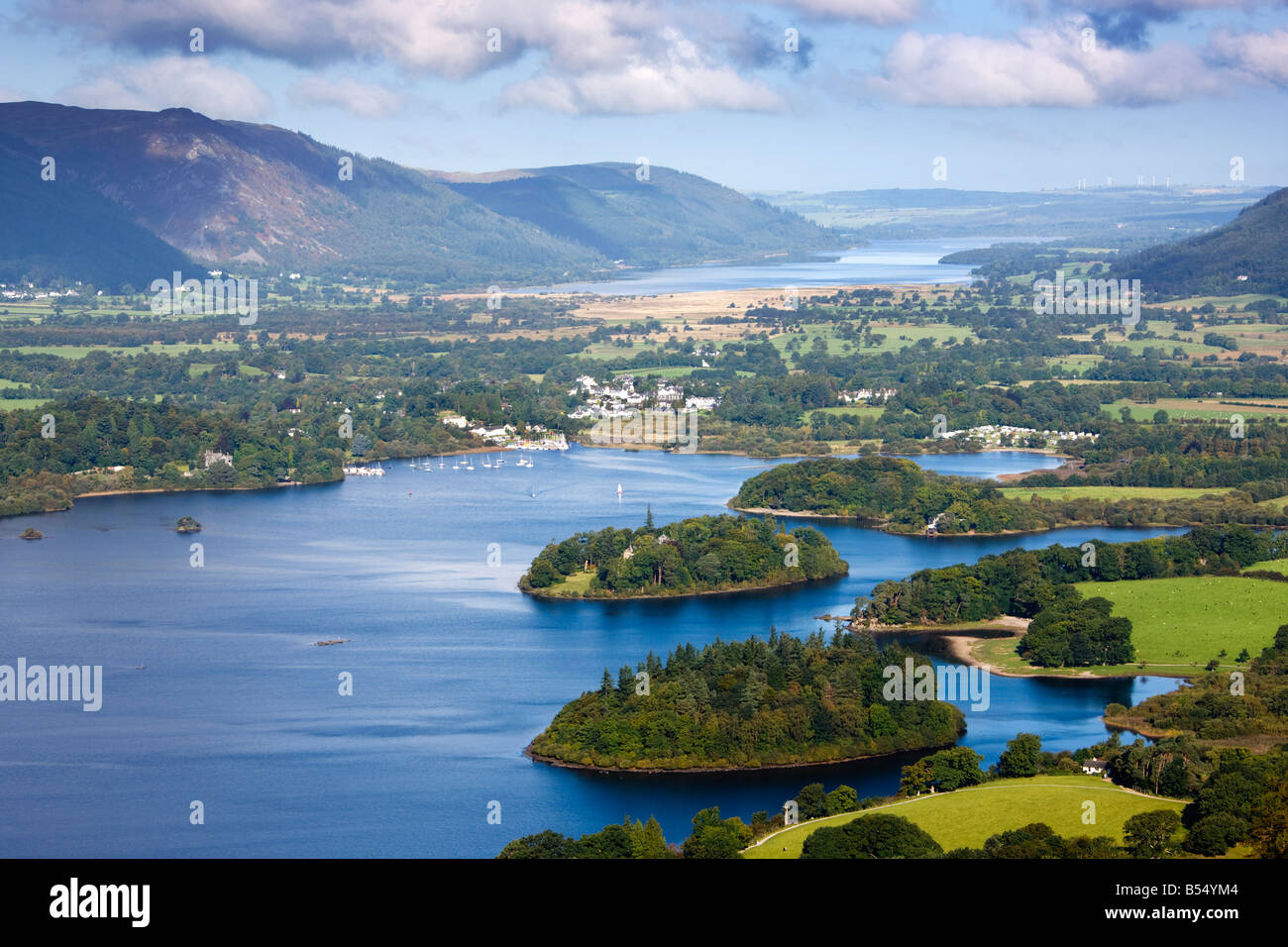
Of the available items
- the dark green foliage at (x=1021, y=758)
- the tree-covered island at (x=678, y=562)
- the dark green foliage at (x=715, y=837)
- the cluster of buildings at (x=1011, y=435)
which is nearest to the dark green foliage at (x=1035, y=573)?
the tree-covered island at (x=678, y=562)

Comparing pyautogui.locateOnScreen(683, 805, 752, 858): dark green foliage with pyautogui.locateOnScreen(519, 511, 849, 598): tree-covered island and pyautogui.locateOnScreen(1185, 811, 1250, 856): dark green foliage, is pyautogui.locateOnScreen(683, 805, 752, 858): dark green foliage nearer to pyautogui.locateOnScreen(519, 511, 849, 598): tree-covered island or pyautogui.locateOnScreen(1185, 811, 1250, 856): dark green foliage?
pyautogui.locateOnScreen(1185, 811, 1250, 856): dark green foliage

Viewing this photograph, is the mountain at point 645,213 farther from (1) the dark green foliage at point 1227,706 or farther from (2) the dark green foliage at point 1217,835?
(2) the dark green foliage at point 1217,835

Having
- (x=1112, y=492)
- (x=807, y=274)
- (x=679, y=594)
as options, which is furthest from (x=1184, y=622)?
(x=807, y=274)

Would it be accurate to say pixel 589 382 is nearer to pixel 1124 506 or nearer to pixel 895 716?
pixel 1124 506

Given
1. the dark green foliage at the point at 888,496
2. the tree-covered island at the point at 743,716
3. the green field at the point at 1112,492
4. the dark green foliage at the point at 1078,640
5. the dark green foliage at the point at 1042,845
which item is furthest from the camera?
the green field at the point at 1112,492

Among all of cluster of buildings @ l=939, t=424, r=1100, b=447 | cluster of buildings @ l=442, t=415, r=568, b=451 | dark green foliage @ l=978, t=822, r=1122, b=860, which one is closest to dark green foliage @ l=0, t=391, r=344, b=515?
cluster of buildings @ l=442, t=415, r=568, b=451

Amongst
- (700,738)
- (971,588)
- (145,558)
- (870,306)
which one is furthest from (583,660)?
(870,306)
